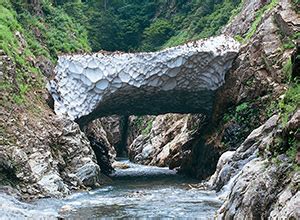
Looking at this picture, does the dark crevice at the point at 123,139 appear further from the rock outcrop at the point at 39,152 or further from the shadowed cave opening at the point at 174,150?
the rock outcrop at the point at 39,152

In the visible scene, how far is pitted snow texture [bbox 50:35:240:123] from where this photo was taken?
71.5 ft

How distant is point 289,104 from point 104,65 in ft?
46.8

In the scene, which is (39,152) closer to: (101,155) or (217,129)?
(217,129)

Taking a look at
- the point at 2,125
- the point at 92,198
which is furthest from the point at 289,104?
the point at 2,125

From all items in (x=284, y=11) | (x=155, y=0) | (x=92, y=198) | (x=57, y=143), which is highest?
(x=155, y=0)

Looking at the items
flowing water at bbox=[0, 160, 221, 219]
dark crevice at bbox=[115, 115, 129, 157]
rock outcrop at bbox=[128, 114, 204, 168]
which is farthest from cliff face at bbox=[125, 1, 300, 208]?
dark crevice at bbox=[115, 115, 129, 157]

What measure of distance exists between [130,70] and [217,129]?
5.23 metres

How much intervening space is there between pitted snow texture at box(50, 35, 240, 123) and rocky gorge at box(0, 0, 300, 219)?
0.07m

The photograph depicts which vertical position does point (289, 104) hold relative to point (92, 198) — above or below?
above

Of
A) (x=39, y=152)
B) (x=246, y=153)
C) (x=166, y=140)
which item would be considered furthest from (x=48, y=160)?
(x=166, y=140)

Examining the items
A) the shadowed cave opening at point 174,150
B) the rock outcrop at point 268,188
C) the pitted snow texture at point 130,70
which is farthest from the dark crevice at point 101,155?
the rock outcrop at point 268,188

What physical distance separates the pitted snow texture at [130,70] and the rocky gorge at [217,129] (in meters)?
0.07

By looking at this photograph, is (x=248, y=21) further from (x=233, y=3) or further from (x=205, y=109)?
(x=233, y=3)

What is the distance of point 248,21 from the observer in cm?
2500
